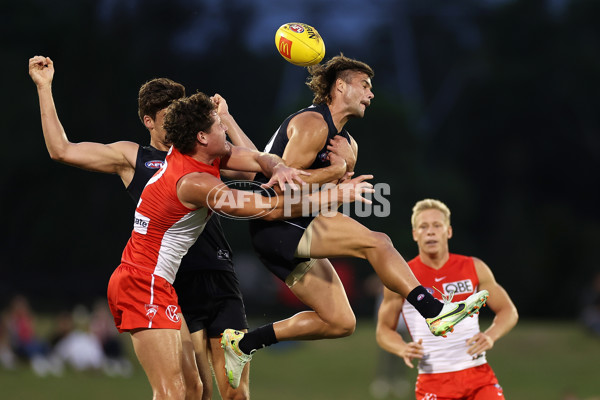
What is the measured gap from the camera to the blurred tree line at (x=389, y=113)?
1209 inches

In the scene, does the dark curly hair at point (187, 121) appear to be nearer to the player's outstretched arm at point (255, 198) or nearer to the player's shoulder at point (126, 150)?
the player's outstretched arm at point (255, 198)

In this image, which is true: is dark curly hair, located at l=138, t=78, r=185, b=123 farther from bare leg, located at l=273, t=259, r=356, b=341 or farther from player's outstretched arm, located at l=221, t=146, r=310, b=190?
bare leg, located at l=273, t=259, r=356, b=341

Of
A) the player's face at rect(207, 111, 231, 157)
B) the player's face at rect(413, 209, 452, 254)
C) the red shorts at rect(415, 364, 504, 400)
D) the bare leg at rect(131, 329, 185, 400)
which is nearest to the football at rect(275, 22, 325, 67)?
the player's face at rect(207, 111, 231, 157)

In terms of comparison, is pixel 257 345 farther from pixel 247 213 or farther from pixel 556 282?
Result: pixel 556 282

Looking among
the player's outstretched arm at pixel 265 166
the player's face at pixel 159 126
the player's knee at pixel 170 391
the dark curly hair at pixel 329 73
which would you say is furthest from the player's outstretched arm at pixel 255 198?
the player's knee at pixel 170 391

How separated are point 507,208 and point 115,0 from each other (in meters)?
20.0

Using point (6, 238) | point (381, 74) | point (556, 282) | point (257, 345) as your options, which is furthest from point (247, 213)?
point (381, 74)

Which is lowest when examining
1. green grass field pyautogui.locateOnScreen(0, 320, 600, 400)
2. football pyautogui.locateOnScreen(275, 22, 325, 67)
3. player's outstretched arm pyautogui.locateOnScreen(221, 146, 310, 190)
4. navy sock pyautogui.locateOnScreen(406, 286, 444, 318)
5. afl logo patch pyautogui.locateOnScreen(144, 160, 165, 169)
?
green grass field pyautogui.locateOnScreen(0, 320, 600, 400)

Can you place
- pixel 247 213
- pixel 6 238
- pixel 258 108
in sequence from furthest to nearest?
pixel 258 108 < pixel 6 238 < pixel 247 213

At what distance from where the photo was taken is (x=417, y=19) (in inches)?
1944

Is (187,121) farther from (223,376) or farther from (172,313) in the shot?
(223,376)

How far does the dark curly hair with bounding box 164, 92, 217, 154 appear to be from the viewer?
5547mm

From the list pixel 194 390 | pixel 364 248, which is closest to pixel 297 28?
pixel 364 248

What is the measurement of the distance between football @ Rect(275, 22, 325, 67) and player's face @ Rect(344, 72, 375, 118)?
1.12ft
